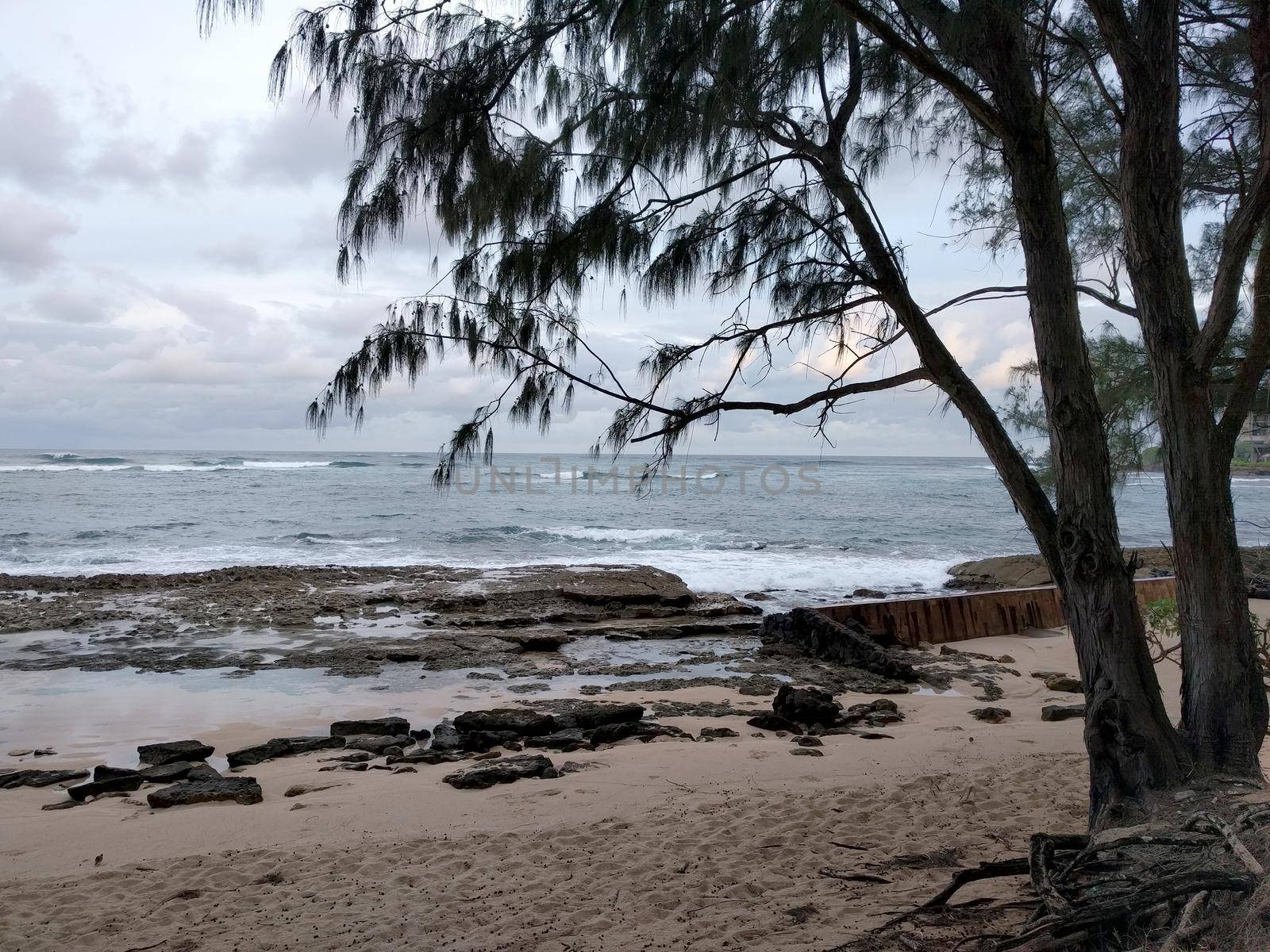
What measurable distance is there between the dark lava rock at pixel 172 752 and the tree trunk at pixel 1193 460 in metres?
5.64

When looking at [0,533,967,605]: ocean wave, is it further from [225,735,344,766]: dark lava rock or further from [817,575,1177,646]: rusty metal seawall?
[225,735,344,766]: dark lava rock

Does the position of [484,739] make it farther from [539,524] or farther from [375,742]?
[539,524]

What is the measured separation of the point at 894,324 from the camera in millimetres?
4215

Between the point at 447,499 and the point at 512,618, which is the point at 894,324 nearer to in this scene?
the point at 512,618

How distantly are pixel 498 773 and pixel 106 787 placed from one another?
227cm

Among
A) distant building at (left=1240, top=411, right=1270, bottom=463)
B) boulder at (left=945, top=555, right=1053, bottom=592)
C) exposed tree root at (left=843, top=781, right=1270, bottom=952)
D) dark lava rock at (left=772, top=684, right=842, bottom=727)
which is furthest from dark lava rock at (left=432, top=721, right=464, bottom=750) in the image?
Result: boulder at (left=945, top=555, right=1053, bottom=592)

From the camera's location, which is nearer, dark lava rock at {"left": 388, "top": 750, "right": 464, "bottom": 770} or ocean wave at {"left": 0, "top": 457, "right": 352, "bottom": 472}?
dark lava rock at {"left": 388, "top": 750, "right": 464, "bottom": 770}

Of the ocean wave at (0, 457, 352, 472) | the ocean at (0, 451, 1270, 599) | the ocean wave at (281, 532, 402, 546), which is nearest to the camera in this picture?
the ocean at (0, 451, 1270, 599)

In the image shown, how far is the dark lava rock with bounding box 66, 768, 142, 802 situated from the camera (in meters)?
5.08

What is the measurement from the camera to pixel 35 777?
17.8 feet

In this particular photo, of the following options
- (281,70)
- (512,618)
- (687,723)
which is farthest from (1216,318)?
(512,618)

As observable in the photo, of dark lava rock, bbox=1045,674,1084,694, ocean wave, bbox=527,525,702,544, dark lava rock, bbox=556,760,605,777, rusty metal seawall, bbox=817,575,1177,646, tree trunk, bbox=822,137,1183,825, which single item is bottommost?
dark lava rock, bbox=1045,674,1084,694

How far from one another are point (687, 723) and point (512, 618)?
5171mm

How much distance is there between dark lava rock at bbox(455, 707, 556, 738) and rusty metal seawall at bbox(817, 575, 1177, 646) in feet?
15.2
